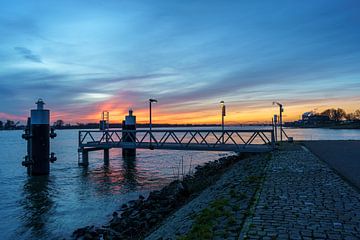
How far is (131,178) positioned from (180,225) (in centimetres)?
1371

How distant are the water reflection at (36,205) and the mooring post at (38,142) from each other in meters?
1.02

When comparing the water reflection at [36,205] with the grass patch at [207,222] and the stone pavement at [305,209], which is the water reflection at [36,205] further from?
the stone pavement at [305,209]

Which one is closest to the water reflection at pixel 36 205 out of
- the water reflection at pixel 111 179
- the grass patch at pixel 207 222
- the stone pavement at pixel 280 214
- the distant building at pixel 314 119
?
the water reflection at pixel 111 179

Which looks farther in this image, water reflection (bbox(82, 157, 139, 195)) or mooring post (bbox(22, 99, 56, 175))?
mooring post (bbox(22, 99, 56, 175))

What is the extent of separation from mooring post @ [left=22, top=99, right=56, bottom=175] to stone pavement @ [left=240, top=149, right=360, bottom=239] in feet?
54.8

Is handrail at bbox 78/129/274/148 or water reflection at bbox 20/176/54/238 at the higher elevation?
handrail at bbox 78/129/274/148

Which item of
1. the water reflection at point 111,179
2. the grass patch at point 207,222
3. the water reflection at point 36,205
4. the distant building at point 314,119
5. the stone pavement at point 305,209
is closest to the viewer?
the stone pavement at point 305,209

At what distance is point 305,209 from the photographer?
627cm

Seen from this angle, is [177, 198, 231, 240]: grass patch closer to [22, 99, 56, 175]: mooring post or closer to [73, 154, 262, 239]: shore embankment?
[73, 154, 262, 239]: shore embankment

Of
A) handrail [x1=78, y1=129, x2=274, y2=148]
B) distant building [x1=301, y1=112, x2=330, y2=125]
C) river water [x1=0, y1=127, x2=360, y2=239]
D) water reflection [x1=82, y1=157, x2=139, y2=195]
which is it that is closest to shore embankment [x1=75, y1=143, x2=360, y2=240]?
river water [x1=0, y1=127, x2=360, y2=239]

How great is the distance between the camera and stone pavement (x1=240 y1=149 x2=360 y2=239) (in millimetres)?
4992

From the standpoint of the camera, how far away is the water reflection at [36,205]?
1059 cm

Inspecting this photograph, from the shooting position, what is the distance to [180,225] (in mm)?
6832

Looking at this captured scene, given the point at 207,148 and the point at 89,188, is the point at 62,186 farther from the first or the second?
the point at 207,148
